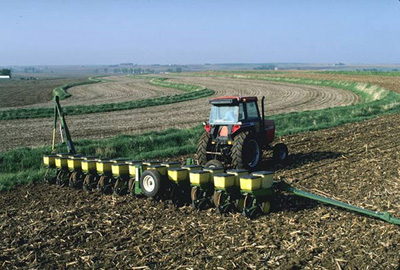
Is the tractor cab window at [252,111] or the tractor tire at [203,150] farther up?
the tractor cab window at [252,111]

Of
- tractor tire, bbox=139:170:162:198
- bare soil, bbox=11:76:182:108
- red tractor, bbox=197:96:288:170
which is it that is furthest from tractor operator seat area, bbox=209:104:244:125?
bare soil, bbox=11:76:182:108

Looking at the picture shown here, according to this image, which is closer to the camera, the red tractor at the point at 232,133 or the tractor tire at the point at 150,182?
the tractor tire at the point at 150,182

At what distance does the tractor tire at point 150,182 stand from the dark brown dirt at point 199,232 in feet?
1.22

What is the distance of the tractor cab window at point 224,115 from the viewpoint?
13203mm

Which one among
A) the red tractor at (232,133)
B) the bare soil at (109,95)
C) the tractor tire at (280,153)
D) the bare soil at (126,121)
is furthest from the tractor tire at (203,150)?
the bare soil at (109,95)

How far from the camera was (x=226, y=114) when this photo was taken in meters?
13.4

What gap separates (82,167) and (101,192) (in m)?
0.98

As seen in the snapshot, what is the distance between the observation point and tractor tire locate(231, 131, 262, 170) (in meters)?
12.4

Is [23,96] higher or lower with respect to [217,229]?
lower

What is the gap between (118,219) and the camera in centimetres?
980

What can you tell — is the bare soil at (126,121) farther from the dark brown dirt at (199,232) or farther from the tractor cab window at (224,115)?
the tractor cab window at (224,115)

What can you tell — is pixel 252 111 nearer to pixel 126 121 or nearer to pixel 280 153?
pixel 280 153

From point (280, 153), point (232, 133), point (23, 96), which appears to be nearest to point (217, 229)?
point (232, 133)

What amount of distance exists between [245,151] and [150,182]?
324 cm
